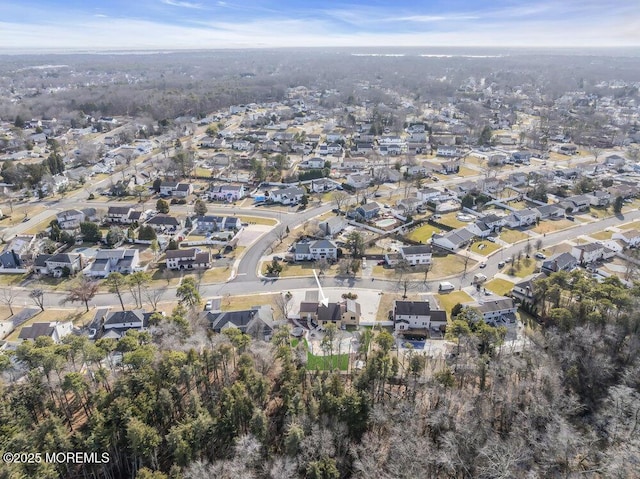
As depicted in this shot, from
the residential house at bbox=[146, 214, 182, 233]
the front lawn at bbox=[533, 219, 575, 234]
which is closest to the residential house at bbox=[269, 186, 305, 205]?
the residential house at bbox=[146, 214, 182, 233]

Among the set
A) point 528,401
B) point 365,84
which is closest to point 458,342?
point 528,401

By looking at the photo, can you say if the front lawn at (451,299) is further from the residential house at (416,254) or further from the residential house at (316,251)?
the residential house at (316,251)

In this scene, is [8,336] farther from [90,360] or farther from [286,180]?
[286,180]

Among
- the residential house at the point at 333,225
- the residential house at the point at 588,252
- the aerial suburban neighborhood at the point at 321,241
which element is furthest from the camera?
the residential house at the point at 333,225

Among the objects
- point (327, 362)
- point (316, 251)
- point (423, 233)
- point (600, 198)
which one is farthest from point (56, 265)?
point (600, 198)

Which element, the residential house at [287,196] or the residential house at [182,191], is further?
the residential house at [182,191]

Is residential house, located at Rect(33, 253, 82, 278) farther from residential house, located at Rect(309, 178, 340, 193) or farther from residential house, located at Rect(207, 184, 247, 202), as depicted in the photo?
residential house, located at Rect(309, 178, 340, 193)

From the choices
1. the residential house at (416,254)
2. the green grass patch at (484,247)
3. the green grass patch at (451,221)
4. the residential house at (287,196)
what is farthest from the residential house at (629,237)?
the residential house at (287,196)
